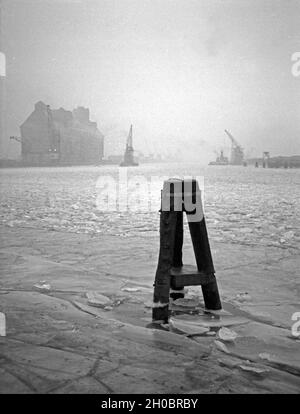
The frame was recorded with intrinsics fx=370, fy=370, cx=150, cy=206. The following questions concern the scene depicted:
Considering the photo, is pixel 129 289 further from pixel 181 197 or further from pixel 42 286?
pixel 181 197

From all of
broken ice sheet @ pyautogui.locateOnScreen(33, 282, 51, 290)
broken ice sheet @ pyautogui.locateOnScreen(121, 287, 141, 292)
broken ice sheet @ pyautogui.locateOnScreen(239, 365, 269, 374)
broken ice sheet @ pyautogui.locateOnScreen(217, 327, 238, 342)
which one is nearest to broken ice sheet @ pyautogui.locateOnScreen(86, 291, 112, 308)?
broken ice sheet @ pyautogui.locateOnScreen(121, 287, 141, 292)

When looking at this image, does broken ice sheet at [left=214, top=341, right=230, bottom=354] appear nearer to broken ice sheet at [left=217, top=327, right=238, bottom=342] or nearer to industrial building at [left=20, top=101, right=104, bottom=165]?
broken ice sheet at [left=217, top=327, right=238, bottom=342]

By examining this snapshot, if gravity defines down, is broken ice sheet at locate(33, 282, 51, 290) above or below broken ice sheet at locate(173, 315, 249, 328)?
above

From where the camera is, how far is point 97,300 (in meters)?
2.93

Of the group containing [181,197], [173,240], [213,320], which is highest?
[181,197]

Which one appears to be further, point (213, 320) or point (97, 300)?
point (97, 300)

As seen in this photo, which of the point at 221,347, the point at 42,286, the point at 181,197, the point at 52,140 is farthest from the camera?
the point at 52,140

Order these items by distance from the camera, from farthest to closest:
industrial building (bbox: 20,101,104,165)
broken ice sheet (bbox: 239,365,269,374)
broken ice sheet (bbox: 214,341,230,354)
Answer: industrial building (bbox: 20,101,104,165), broken ice sheet (bbox: 214,341,230,354), broken ice sheet (bbox: 239,365,269,374)

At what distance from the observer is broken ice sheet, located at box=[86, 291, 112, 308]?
9.36 ft

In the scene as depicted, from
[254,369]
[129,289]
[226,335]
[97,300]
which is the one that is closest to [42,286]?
[97,300]

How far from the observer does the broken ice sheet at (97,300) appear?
9.36 ft

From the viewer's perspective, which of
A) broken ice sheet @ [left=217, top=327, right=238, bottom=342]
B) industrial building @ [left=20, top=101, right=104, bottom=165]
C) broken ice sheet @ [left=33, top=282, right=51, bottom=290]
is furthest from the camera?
industrial building @ [left=20, top=101, right=104, bottom=165]

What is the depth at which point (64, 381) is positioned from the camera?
1.70 metres

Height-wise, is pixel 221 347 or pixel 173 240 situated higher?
pixel 173 240
